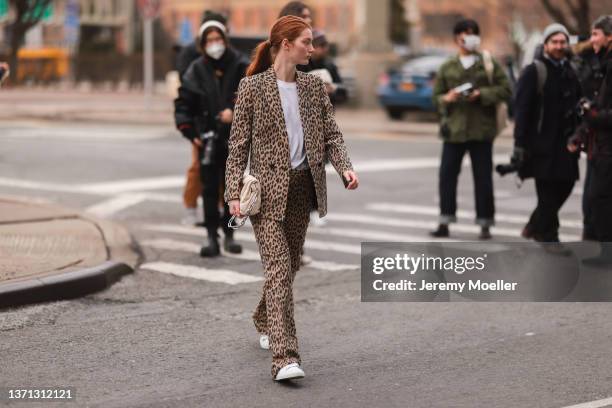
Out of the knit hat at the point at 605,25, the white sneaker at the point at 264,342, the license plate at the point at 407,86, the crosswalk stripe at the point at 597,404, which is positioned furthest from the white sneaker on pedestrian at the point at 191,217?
the license plate at the point at 407,86

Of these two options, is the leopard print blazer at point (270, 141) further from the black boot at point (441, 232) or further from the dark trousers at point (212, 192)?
the black boot at point (441, 232)

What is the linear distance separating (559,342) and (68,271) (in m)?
3.57

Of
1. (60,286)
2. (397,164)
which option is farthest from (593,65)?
(397,164)

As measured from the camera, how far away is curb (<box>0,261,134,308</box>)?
8.22m

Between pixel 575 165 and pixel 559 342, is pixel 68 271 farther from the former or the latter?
pixel 575 165

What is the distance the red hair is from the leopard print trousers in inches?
23.7

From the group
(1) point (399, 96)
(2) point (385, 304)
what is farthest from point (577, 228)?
(1) point (399, 96)

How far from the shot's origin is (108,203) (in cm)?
1402

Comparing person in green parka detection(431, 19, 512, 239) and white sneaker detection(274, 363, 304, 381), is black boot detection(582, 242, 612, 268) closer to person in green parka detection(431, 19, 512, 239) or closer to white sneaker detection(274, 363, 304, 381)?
person in green parka detection(431, 19, 512, 239)

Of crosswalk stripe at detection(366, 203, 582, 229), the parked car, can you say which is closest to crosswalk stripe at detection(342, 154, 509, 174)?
crosswalk stripe at detection(366, 203, 582, 229)

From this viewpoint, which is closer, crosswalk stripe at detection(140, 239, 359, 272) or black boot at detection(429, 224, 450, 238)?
crosswalk stripe at detection(140, 239, 359, 272)

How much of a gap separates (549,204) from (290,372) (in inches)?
183

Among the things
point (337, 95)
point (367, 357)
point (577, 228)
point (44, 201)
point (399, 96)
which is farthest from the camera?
point (399, 96)

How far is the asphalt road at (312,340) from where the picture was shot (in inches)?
247
